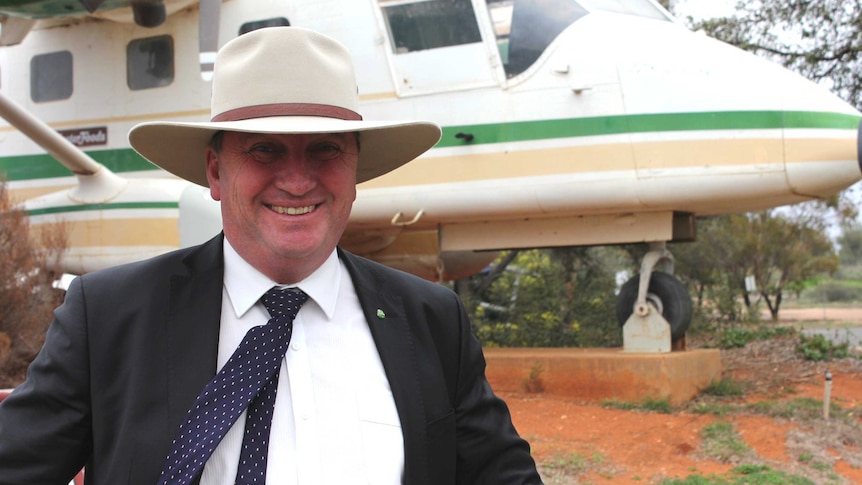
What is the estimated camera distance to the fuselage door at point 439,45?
8055 mm

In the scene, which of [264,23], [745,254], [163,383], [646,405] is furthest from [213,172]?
[745,254]

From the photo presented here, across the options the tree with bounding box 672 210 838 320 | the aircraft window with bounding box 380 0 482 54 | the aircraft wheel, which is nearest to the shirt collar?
the aircraft window with bounding box 380 0 482 54

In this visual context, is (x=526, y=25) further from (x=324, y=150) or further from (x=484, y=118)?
(x=324, y=150)

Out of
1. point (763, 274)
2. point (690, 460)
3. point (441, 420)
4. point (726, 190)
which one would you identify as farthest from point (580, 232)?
point (763, 274)

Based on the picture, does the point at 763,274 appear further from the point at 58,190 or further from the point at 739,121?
the point at 58,190

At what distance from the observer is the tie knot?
1844mm

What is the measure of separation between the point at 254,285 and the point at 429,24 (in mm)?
6727

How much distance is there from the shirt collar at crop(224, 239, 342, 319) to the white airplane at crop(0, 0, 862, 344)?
4.99 m

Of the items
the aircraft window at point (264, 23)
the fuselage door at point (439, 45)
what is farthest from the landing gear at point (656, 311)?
the aircraft window at point (264, 23)

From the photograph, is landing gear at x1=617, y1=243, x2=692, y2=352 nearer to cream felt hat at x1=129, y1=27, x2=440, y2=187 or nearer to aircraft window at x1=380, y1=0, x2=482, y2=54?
aircraft window at x1=380, y1=0, x2=482, y2=54

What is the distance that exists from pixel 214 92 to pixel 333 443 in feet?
2.74

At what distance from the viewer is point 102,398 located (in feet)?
5.45

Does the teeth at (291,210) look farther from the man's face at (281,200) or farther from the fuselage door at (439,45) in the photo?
the fuselage door at (439,45)

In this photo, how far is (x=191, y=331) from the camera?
5.75 feet
